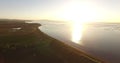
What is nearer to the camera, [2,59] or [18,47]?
[2,59]

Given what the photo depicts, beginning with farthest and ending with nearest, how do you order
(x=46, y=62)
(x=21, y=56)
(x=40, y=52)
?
1. (x=40, y=52)
2. (x=21, y=56)
3. (x=46, y=62)

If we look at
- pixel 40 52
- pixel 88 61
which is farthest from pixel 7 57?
pixel 88 61

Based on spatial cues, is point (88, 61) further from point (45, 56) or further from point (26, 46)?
point (26, 46)

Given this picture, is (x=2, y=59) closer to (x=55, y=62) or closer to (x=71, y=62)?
(x=55, y=62)

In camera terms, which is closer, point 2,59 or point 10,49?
point 2,59

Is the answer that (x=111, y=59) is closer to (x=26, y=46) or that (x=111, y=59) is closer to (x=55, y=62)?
(x=55, y=62)

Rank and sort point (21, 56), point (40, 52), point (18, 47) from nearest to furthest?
point (21, 56), point (40, 52), point (18, 47)

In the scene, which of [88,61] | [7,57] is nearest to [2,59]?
[7,57]

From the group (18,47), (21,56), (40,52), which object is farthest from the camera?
(18,47)
